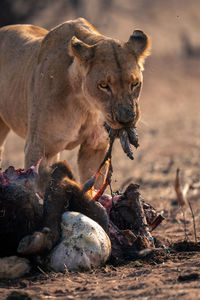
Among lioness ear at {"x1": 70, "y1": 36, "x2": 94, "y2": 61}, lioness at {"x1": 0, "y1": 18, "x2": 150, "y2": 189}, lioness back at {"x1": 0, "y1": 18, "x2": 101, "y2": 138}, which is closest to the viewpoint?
lioness at {"x1": 0, "y1": 18, "x2": 150, "y2": 189}

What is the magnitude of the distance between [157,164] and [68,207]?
5.65 meters

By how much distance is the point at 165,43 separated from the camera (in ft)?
70.0

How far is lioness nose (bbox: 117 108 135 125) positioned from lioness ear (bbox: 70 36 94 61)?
73 centimetres

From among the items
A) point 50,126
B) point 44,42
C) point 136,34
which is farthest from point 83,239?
point 44,42

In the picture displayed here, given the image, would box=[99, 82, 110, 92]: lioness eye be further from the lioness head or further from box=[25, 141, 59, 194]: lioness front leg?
box=[25, 141, 59, 194]: lioness front leg

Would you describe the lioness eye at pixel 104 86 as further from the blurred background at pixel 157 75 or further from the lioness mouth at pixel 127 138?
the blurred background at pixel 157 75

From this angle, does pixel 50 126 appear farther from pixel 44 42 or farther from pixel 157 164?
pixel 157 164

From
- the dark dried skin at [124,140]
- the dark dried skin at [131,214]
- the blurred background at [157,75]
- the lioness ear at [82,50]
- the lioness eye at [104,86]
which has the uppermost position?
the blurred background at [157,75]

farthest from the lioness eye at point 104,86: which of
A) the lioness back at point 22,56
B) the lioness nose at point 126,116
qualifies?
the lioness back at point 22,56

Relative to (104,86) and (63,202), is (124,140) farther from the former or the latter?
(63,202)

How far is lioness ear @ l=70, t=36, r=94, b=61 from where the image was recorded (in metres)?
4.82

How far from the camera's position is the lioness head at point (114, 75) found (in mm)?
4387

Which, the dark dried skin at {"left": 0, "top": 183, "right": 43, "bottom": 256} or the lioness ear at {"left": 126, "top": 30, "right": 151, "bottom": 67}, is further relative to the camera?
the lioness ear at {"left": 126, "top": 30, "right": 151, "bottom": 67}

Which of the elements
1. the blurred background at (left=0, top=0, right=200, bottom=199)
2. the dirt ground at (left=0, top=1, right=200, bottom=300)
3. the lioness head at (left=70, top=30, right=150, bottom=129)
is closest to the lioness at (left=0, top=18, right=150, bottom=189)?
the lioness head at (left=70, top=30, right=150, bottom=129)
